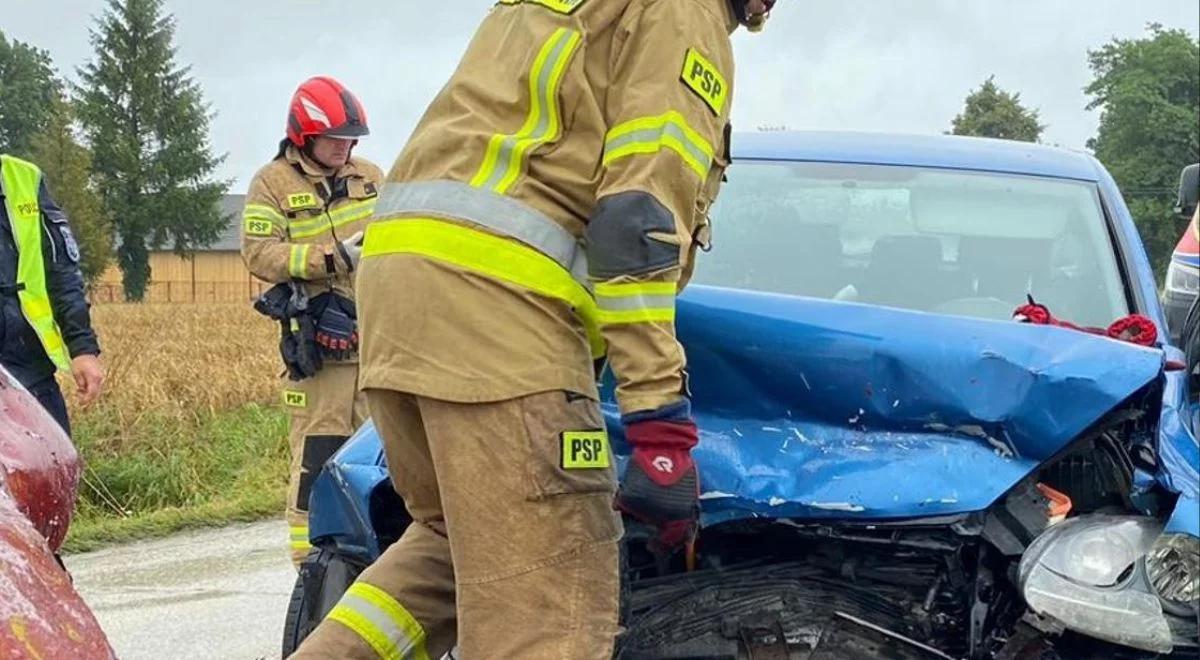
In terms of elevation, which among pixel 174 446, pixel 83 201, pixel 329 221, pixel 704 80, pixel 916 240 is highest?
pixel 704 80

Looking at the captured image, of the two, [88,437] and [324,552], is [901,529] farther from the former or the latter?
[88,437]

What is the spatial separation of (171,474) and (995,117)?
164 feet

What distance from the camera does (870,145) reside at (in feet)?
13.0

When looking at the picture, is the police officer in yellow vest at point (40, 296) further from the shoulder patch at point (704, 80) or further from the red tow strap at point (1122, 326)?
the red tow strap at point (1122, 326)

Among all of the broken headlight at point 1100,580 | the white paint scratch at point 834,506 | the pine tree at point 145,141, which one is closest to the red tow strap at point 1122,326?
the broken headlight at point 1100,580

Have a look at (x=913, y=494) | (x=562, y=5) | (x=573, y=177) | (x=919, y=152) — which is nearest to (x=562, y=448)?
(x=573, y=177)

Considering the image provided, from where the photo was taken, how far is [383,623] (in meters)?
2.54

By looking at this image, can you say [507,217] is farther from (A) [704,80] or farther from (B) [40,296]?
(B) [40,296]

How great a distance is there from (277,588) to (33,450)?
329 centimetres

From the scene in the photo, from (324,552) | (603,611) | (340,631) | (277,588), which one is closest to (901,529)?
(603,611)

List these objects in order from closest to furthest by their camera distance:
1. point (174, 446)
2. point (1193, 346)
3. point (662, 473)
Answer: point (662, 473) < point (1193, 346) < point (174, 446)

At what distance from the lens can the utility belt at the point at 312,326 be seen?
4.82 m

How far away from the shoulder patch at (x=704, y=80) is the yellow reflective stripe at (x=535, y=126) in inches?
7.4

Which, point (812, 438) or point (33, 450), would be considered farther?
point (812, 438)
